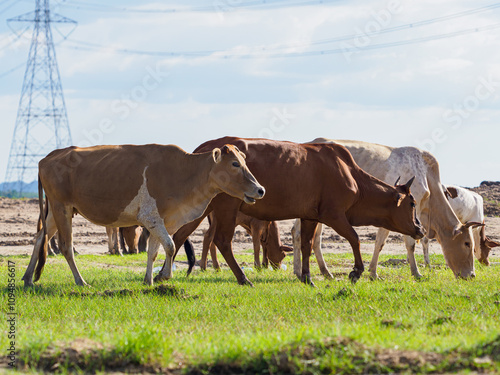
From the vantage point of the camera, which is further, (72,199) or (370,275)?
(370,275)

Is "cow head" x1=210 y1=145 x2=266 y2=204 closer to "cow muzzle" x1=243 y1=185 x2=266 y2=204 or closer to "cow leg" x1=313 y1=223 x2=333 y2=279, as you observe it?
"cow muzzle" x1=243 y1=185 x2=266 y2=204

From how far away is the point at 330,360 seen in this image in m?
5.26

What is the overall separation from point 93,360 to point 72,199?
4.86 metres

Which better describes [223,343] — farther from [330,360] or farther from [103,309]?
[103,309]

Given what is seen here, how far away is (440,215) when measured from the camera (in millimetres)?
12898

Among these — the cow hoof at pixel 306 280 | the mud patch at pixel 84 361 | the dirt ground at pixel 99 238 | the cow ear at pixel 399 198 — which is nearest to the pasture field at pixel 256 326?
the mud patch at pixel 84 361

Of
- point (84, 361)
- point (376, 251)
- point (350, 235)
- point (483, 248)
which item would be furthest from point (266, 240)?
point (84, 361)

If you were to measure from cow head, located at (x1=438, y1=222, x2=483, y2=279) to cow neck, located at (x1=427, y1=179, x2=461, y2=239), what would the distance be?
114 millimetres

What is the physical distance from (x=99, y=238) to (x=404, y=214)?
15.2 m

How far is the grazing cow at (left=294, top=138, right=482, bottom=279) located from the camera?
40.9 feet

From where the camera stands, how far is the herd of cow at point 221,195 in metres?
10.0

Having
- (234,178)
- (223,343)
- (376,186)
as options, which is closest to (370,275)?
(376,186)

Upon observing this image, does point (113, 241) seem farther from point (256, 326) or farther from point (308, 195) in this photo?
point (256, 326)

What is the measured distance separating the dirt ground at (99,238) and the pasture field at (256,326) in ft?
25.4
